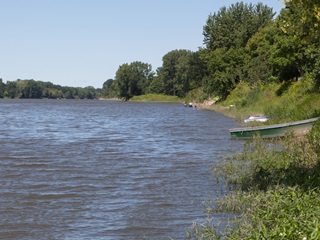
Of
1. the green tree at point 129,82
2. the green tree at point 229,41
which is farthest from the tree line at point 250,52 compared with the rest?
the green tree at point 129,82

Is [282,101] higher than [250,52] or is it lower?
lower

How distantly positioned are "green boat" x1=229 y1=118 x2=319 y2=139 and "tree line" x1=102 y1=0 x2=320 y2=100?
10.6 ft

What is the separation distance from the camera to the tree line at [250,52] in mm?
16377

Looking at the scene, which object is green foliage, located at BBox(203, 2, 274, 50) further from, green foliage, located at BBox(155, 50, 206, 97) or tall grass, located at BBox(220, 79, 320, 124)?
green foliage, located at BBox(155, 50, 206, 97)

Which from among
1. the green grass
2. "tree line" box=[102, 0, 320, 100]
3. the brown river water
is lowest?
the brown river water

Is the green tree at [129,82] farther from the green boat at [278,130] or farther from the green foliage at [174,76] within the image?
the green boat at [278,130]

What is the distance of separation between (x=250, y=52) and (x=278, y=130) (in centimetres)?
5685

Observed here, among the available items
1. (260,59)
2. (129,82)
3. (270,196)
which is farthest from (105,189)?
(129,82)

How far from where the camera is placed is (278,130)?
24484 mm

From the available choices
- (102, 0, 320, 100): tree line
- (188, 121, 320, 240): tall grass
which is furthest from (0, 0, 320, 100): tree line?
(188, 121, 320, 240): tall grass

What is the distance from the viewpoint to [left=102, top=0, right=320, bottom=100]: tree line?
16.4m

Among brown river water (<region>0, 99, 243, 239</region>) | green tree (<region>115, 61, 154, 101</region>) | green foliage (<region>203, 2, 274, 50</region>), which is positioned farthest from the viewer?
green tree (<region>115, 61, 154, 101</region>)

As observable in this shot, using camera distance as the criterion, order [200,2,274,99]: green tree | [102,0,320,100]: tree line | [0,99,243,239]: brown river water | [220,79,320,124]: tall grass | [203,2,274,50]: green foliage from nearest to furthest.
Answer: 1. [0,99,243,239]: brown river water
2. [102,0,320,100]: tree line
3. [220,79,320,124]: tall grass
4. [200,2,274,99]: green tree
5. [203,2,274,50]: green foliage

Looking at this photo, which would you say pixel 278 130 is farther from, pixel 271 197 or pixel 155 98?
pixel 155 98
